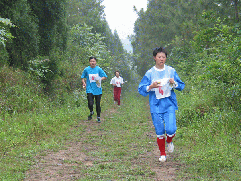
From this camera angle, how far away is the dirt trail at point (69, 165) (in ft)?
15.5

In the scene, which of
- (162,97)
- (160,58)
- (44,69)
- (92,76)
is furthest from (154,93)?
(44,69)

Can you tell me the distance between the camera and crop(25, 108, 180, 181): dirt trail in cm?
471

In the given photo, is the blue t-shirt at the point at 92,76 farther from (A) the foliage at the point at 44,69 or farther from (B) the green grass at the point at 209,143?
(B) the green grass at the point at 209,143

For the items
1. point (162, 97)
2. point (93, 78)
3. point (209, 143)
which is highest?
point (93, 78)

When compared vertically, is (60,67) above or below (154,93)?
above

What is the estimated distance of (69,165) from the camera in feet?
18.1

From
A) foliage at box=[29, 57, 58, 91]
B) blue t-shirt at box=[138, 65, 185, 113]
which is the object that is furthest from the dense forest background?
blue t-shirt at box=[138, 65, 185, 113]

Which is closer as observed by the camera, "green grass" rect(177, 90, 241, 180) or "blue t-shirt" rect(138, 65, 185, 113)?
"green grass" rect(177, 90, 241, 180)

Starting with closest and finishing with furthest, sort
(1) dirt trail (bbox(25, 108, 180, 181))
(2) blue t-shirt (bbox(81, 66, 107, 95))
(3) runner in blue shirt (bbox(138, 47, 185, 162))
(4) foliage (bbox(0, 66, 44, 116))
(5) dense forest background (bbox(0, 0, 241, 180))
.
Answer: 1. (1) dirt trail (bbox(25, 108, 180, 181))
2. (3) runner in blue shirt (bbox(138, 47, 185, 162))
3. (5) dense forest background (bbox(0, 0, 241, 180))
4. (4) foliage (bbox(0, 66, 44, 116))
5. (2) blue t-shirt (bbox(81, 66, 107, 95))

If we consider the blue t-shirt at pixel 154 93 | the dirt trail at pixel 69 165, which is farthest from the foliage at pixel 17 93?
the blue t-shirt at pixel 154 93

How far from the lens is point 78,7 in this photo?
4144 centimetres

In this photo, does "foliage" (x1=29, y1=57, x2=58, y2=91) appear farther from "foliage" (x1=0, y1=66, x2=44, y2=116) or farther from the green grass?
the green grass

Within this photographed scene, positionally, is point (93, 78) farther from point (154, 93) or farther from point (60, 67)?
point (154, 93)

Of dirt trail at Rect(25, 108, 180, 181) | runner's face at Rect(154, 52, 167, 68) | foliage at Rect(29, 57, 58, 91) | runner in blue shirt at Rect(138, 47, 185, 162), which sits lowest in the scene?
dirt trail at Rect(25, 108, 180, 181)
